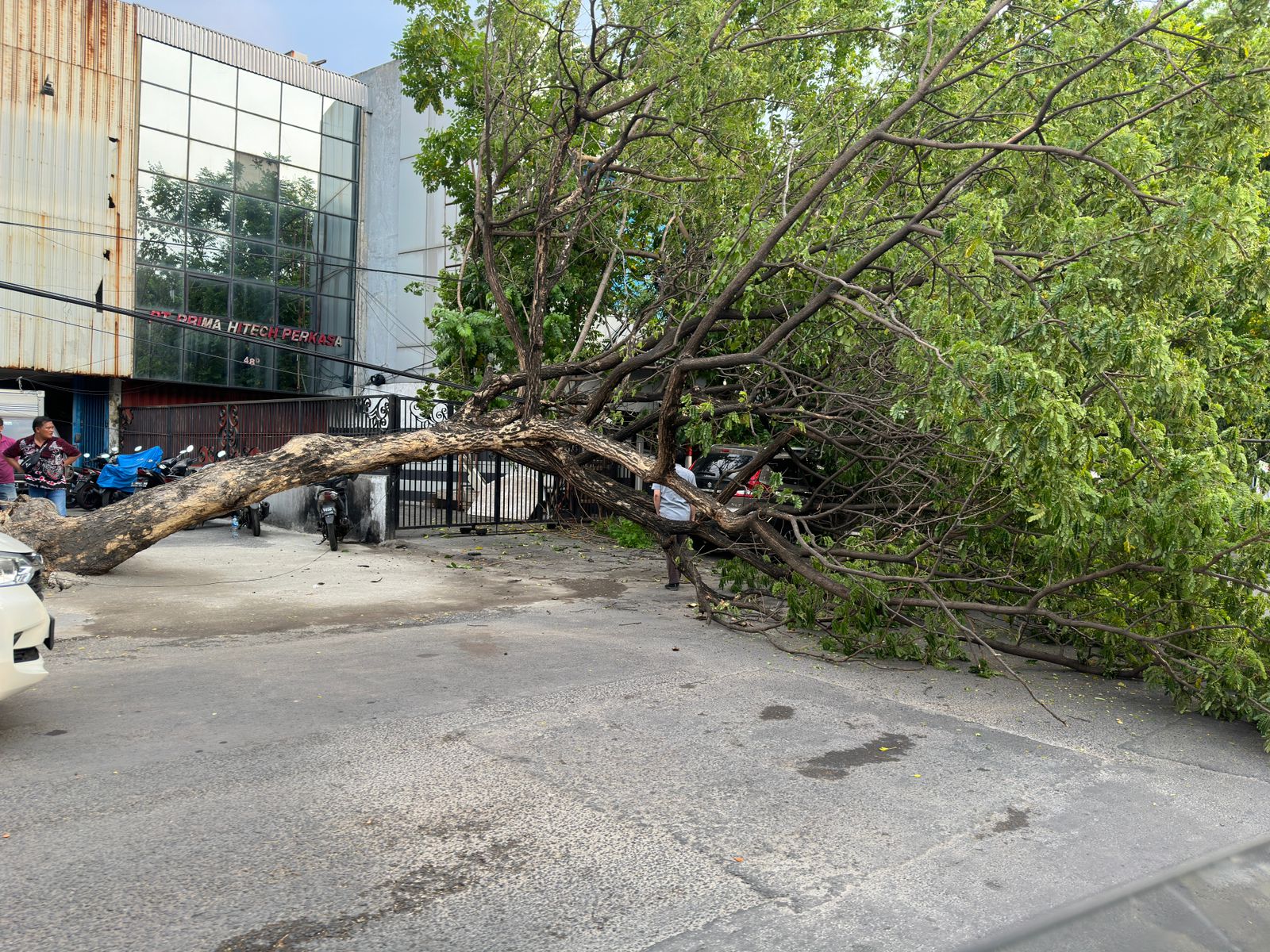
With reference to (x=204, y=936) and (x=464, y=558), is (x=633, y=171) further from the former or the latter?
(x=204, y=936)

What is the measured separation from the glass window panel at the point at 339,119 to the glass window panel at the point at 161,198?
563 centimetres

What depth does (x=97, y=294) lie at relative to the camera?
88.5ft

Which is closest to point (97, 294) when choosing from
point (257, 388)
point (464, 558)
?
point (257, 388)

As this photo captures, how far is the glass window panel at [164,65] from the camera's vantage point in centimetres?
2861

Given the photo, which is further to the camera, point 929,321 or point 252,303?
point 252,303

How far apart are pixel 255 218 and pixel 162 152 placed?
10.6 ft

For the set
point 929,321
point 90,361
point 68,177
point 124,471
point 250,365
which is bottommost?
point 124,471

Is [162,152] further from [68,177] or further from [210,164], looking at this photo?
[68,177]

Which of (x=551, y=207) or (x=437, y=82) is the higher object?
(x=437, y=82)

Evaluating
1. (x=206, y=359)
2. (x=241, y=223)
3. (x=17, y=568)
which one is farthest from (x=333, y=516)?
(x=241, y=223)

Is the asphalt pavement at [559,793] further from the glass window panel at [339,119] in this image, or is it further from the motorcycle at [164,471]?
the glass window panel at [339,119]

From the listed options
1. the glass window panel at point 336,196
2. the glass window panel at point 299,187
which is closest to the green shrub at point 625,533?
the glass window panel at point 299,187

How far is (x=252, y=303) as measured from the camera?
31.3m

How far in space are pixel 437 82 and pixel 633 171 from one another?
10.1m
